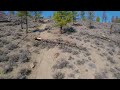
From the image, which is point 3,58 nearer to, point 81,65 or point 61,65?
point 61,65

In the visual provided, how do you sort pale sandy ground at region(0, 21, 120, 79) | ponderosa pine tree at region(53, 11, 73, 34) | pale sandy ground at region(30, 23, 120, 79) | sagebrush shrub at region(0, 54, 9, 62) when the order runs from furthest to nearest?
ponderosa pine tree at region(53, 11, 73, 34) → sagebrush shrub at region(0, 54, 9, 62) → pale sandy ground at region(0, 21, 120, 79) → pale sandy ground at region(30, 23, 120, 79)

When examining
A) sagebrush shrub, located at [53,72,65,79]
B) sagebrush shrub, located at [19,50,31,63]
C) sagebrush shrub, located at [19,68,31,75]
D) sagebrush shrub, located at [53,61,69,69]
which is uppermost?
sagebrush shrub, located at [19,50,31,63]

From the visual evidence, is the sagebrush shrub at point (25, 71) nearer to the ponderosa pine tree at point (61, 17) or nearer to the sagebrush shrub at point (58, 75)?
the sagebrush shrub at point (58, 75)

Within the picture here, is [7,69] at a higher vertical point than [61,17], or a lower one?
lower

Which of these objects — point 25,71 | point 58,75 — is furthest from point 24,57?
point 58,75

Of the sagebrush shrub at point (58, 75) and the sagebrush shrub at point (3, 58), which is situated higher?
the sagebrush shrub at point (3, 58)

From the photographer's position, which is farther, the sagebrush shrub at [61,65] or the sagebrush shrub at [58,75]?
the sagebrush shrub at [61,65]

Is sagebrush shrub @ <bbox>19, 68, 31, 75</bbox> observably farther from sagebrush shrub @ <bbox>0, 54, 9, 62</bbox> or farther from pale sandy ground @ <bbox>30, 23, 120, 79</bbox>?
sagebrush shrub @ <bbox>0, 54, 9, 62</bbox>

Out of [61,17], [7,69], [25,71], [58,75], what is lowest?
[58,75]

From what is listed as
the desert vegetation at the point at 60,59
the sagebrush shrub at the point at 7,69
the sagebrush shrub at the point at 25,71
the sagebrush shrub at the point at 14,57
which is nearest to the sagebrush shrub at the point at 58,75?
the desert vegetation at the point at 60,59

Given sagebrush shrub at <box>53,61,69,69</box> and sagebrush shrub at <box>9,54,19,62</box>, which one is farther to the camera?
sagebrush shrub at <box>9,54,19,62</box>

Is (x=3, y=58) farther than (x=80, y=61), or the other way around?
(x=80, y=61)

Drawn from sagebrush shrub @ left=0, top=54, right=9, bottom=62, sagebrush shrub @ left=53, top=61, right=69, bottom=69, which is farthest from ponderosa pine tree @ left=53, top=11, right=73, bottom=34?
sagebrush shrub @ left=0, top=54, right=9, bottom=62

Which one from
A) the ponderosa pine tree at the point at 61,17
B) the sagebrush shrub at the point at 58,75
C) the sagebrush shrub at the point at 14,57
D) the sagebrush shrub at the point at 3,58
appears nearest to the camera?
the sagebrush shrub at the point at 58,75
